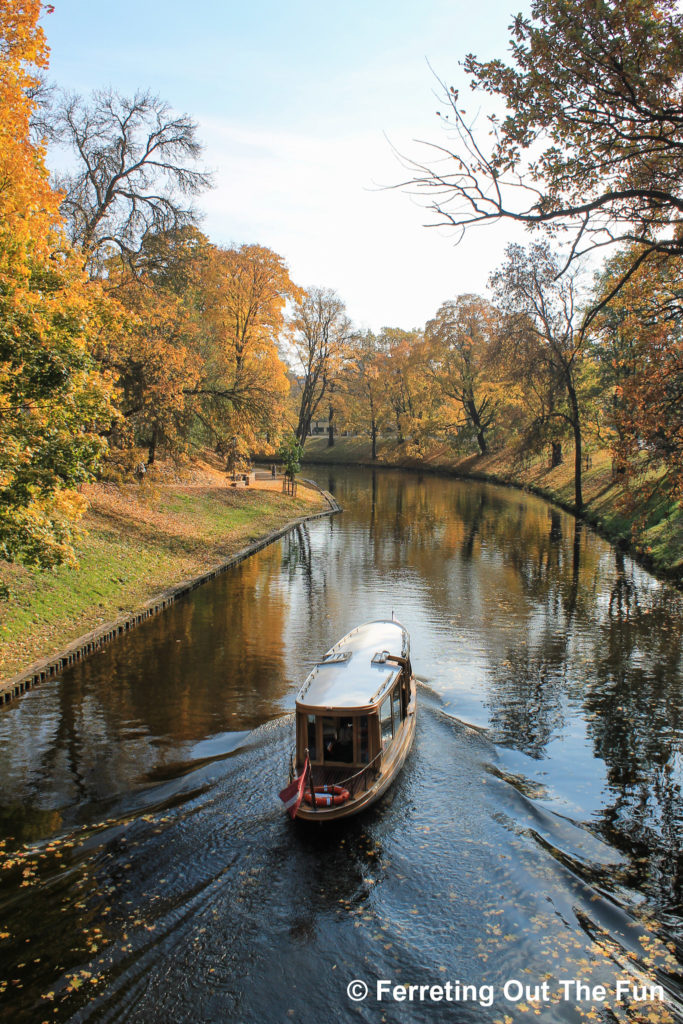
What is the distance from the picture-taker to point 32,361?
13.1m

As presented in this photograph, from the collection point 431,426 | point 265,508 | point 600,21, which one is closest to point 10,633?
point 600,21

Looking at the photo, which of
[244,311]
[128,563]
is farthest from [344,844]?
→ [244,311]

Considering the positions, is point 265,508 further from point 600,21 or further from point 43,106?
point 600,21

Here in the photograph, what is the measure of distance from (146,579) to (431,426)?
55.1 meters

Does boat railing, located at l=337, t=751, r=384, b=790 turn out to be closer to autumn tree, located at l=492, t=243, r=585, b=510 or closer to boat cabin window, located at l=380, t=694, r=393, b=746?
boat cabin window, located at l=380, t=694, r=393, b=746

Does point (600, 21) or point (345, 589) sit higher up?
point (600, 21)

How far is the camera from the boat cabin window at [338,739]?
11.5m

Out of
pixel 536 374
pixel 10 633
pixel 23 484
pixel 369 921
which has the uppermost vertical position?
pixel 536 374

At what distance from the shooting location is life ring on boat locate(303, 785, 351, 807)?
10.6 m

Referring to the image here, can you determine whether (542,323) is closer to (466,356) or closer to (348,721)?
(466,356)

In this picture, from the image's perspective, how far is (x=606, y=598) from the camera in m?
24.9

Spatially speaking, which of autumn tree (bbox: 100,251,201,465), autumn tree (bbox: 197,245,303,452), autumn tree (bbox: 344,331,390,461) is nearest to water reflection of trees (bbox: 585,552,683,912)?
autumn tree (bbox: 100,251,201,465)

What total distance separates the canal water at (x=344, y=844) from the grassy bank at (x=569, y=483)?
6.45 meters

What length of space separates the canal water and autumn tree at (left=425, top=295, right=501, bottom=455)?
5411cm
